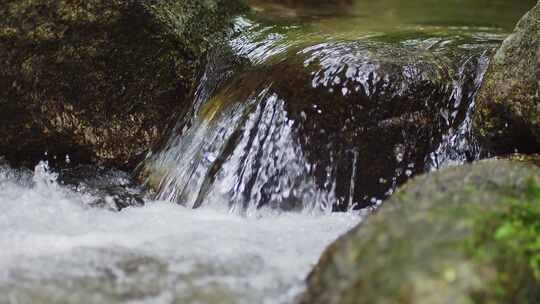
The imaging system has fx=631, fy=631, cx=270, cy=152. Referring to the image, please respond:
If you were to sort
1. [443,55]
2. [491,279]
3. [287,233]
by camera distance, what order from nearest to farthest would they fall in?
[491,279] < [287,233] < [443,55]

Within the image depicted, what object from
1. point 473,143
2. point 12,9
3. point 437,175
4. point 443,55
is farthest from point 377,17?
point 437,175

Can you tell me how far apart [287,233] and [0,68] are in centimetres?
282

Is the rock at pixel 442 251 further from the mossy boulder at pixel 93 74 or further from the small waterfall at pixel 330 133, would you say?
the mossy boulder at pixel 93 74

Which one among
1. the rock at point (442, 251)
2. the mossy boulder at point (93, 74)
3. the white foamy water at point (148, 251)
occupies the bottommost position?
the white foamy water at point (148, 251)

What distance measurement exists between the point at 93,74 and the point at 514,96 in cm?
334

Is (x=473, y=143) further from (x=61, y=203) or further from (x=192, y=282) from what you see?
(x=61, y=203)

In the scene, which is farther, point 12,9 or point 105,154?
point 105,154

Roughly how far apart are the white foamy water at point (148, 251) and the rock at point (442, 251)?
0.53m

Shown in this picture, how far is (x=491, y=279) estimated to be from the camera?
7.72 ft

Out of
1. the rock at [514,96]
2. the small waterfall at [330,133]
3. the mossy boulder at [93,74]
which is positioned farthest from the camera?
the mossy boulder at [93,74]

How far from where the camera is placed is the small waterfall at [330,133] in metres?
4.70

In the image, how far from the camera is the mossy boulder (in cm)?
517

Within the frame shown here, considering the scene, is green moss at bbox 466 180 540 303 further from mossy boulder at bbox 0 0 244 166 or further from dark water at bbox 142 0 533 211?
mossy boulder at bbox 0 0 244 166

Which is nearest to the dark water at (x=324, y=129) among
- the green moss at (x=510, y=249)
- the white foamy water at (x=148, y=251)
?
the white foamy water at (x=148, y=251)
